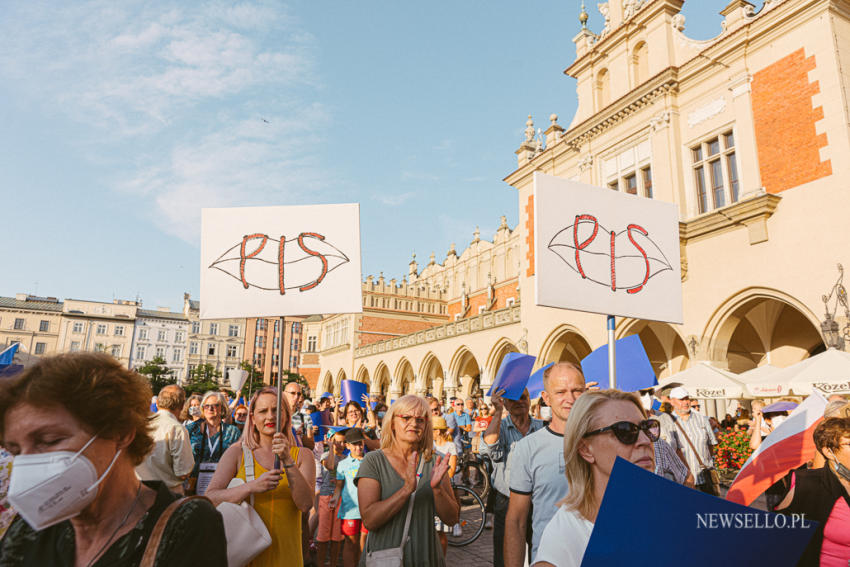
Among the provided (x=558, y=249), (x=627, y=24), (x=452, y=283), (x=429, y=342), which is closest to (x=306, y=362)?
(x=452, y=283)

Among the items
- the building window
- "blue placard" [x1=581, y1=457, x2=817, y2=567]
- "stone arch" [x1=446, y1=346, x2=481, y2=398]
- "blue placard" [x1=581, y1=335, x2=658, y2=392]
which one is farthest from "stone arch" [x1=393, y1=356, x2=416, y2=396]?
"blue placard" [x1=581, y1=457, x2=817, y2=567]

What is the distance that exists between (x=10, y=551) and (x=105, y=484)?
0.30 meters

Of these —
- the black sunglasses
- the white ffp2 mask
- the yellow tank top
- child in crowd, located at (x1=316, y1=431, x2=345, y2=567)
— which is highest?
the black sunglasses

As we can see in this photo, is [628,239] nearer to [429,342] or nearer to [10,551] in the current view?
[10,551]

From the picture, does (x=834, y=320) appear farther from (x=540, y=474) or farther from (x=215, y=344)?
(x=215, y=344)

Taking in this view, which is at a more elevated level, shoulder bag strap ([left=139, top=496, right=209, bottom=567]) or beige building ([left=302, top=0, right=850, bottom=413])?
beige building ([left=302, top=0, right=850, bottom=413])

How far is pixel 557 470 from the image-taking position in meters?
2.50

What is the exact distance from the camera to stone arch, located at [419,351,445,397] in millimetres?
26250

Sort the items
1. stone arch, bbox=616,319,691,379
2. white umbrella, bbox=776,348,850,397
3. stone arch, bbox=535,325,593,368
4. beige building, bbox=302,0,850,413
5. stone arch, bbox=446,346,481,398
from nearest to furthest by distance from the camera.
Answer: white umbrella, bbox=776,348,850,397 → beige building, bbox=302,0,850,413 → stone arch, bbox=616,319,691,379 → stone arch, bbox=535,325,593,368 → stone arch, bbox=446,346,481,398

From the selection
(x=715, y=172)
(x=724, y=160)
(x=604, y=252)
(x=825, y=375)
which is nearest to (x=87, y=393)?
(x=604, y=252)

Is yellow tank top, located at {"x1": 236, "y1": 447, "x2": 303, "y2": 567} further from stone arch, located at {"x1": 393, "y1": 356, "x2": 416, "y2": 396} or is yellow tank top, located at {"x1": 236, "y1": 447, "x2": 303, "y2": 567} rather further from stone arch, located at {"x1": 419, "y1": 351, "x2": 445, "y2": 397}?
stone arch, located at {"x1": 393, "y1": 356, "x2": 416, "y2": 396}

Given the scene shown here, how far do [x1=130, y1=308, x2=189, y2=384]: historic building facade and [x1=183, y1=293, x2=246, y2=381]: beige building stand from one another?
0.83 m

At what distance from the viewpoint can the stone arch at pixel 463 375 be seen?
23.4 metres

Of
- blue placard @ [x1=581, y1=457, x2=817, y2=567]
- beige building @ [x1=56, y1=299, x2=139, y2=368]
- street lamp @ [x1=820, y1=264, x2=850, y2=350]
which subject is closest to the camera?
blue placard @ [x1=581, y1=457, x2=817, y2=567]
